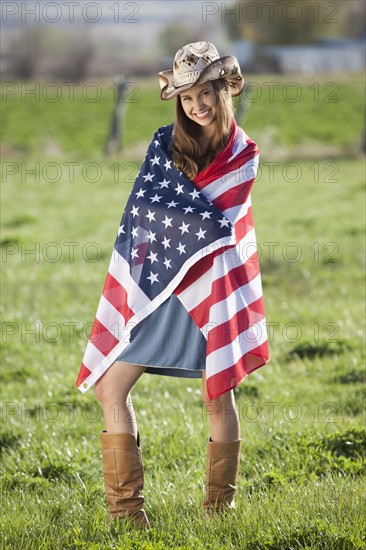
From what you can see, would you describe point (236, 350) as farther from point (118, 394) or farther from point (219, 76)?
point (219, 76)

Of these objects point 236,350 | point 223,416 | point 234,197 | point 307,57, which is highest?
point 307,57

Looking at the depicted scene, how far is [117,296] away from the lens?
3846 millimetres

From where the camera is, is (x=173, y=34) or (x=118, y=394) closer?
(x=118, y=394)

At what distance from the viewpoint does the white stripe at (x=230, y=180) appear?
3.74 m

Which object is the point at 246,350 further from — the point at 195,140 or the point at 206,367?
the point at 195,140

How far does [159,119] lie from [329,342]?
94.5 ft

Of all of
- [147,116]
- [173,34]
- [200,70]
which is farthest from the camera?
[173,34]

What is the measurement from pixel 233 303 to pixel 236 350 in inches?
7.6

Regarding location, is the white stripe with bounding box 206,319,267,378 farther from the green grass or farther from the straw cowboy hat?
the green grass

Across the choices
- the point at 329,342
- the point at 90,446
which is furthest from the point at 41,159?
the point at 90,446

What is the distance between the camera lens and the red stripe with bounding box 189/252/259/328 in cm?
373

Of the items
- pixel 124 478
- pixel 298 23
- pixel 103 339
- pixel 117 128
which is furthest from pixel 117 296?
pixel 298 23

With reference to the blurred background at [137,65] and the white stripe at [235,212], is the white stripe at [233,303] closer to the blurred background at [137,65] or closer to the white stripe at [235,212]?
the white stripe at [235,212]

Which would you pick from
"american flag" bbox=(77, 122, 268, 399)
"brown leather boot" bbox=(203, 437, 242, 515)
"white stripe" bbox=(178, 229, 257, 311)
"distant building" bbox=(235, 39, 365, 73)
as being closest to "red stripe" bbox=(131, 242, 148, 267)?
"american flag" bbox=(77, 122, 268, 399)
